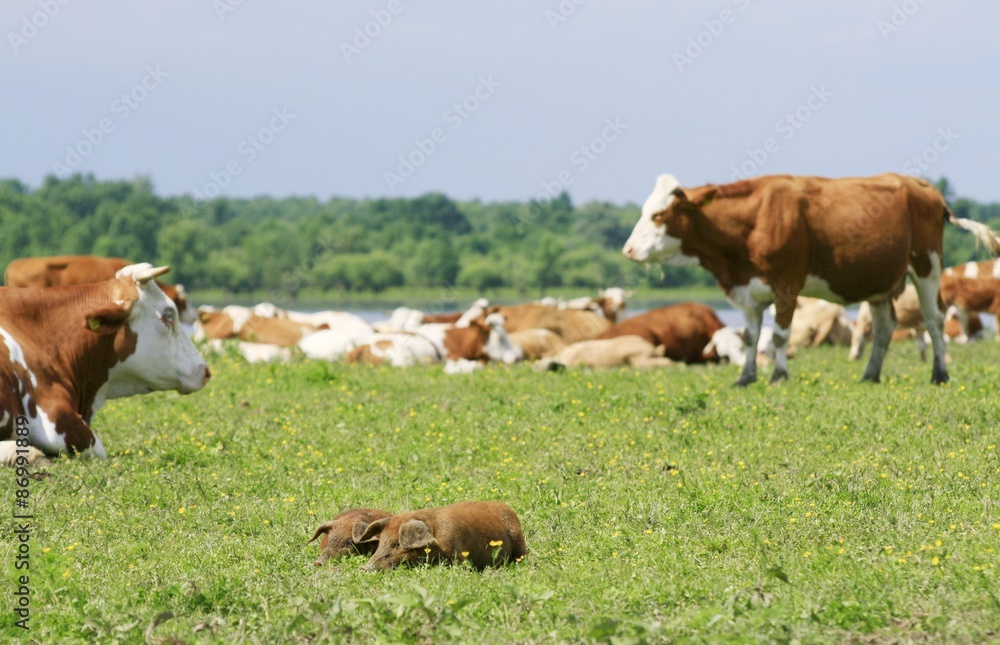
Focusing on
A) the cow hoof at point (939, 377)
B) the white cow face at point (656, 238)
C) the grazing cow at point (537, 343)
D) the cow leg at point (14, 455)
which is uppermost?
the white cow face at point (656, 238)

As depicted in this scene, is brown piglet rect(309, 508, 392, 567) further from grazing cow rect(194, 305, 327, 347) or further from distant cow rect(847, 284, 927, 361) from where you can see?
grazing cow rect(194, 305, 327, 347)

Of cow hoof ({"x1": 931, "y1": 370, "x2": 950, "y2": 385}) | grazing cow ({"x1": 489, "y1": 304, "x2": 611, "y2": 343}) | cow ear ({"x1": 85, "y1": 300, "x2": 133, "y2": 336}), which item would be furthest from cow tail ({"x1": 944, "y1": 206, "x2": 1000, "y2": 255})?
grazing cow ({"x1": 489, "y1": 304, "x2": 611, "y2": 343})

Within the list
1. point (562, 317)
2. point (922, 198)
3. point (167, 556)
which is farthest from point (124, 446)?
point (562, 317)

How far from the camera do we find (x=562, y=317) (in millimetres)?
28719

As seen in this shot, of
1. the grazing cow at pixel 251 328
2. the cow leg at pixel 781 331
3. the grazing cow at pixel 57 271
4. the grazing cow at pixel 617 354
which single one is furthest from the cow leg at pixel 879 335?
the grazing cow at pixel 251 328

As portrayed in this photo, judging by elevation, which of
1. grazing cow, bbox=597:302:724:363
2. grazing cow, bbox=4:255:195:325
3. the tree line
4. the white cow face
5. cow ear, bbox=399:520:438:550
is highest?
the white cow face

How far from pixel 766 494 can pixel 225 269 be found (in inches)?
3666

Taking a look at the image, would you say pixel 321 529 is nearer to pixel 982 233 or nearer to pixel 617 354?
pixel 982 233

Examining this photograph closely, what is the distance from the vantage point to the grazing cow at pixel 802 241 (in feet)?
48.4

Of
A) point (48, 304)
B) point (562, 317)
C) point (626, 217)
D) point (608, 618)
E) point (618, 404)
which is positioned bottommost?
point (626, 217)

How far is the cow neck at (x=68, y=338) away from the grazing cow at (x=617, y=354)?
994cm

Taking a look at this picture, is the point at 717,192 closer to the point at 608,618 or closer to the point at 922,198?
the point at 922,198

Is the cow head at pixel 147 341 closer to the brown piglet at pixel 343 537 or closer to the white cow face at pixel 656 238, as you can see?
the brown piglet at pixel 343 537

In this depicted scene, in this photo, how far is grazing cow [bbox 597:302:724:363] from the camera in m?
21.8
